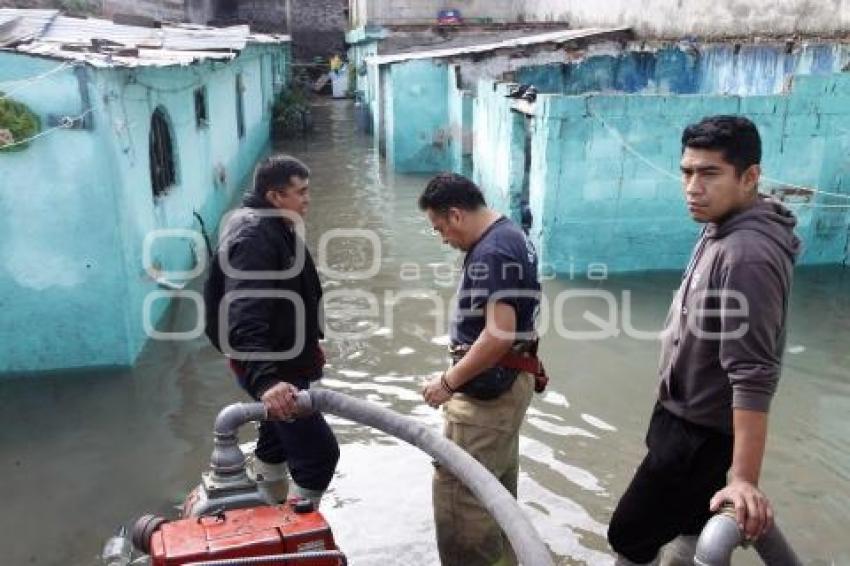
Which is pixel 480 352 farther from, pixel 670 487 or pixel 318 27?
pixel 318 27

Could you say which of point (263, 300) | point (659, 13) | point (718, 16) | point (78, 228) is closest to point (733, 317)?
point (263, 300)

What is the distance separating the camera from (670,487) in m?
2.74

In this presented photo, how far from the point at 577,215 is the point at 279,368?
5.51 m

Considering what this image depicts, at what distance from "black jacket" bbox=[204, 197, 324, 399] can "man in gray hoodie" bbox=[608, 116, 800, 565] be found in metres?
1.66

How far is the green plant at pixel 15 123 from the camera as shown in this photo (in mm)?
5340

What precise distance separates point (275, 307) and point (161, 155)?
530 cm

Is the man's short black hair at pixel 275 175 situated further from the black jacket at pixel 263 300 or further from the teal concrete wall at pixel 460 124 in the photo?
the teal concrete wall at pixel 460 124

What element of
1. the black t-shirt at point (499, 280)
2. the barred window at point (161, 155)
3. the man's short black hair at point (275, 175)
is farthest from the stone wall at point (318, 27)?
the black t-shirt at point (499, 280)

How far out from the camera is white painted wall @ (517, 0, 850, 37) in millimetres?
11008

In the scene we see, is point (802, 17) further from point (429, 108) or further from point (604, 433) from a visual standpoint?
point (604, 433)

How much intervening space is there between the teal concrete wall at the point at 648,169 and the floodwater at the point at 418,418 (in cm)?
40

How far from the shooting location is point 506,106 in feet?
30.6

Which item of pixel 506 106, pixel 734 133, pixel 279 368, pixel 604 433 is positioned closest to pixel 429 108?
pixel 506 106

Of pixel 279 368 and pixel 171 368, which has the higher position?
pixel 279 368
